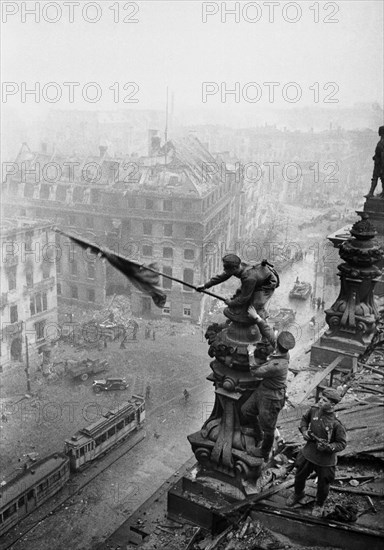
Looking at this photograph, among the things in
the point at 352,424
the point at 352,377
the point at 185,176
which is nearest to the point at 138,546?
the point at 352,424

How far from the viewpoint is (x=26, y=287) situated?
1438 inches

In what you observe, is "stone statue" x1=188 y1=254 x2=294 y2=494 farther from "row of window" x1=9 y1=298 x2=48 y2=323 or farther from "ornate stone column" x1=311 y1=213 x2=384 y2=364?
"row of window" x1=9 y1=298 x2=48 y2=323

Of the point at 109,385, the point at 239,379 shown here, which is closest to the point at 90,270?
the point at 109,385

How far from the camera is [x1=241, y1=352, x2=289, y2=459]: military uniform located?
6352 millimetres

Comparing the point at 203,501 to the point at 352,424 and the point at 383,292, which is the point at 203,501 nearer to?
the point at 352,424

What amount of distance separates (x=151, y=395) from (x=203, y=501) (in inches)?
1018

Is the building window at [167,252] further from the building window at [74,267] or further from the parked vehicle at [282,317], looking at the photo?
the parked vehicle at [282,317]

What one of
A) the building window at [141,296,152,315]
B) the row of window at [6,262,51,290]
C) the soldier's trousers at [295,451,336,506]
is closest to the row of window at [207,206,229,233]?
the building window at [141,296,152,315]

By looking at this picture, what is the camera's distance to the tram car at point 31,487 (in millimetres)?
20297

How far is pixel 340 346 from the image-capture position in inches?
455

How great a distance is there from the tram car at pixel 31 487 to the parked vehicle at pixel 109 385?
27.9 feet

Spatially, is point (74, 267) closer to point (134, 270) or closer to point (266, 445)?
point (134, 270)

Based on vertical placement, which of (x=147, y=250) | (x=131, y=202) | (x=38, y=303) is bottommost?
(x=38, y=303)

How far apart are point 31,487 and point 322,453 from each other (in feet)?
58.3
